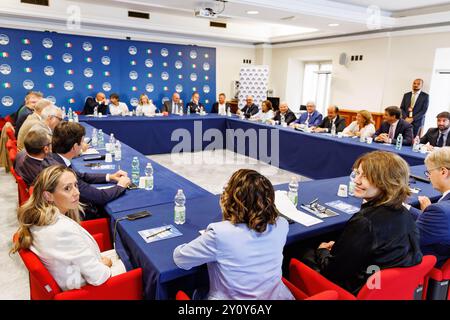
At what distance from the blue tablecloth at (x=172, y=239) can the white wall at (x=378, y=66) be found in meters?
5.41

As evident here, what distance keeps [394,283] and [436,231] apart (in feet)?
1.86

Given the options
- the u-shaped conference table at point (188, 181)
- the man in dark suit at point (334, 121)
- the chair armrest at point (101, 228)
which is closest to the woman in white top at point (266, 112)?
the u-shaped conference table at point (188, 181)

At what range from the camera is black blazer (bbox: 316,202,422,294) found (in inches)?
56.1

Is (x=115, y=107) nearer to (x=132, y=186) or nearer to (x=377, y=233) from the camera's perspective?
(x=132, y=186)

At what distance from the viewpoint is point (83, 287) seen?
1.38 metres

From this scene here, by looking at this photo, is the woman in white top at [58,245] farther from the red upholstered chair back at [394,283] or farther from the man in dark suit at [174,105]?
the man in dark suit at [174,105]

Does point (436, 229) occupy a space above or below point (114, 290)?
above

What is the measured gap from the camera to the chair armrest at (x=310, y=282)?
142 centimetres

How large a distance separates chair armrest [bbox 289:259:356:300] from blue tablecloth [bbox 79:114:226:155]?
5077 millimetres

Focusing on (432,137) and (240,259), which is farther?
(432,137)

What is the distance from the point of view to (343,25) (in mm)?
7004

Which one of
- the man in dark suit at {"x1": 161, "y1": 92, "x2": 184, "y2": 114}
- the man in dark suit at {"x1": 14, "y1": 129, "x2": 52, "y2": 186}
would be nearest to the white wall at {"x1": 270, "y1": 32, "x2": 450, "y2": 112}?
the man in dark suit at {"x1": 161, "y1": 92, "x2": 184, "y2": 114}

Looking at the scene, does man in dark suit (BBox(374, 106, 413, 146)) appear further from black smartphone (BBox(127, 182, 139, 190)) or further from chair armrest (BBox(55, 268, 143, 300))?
chair armrest (BBox(55, 268, 143, 300))

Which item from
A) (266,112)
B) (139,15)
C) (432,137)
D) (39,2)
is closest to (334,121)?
(432,137)
